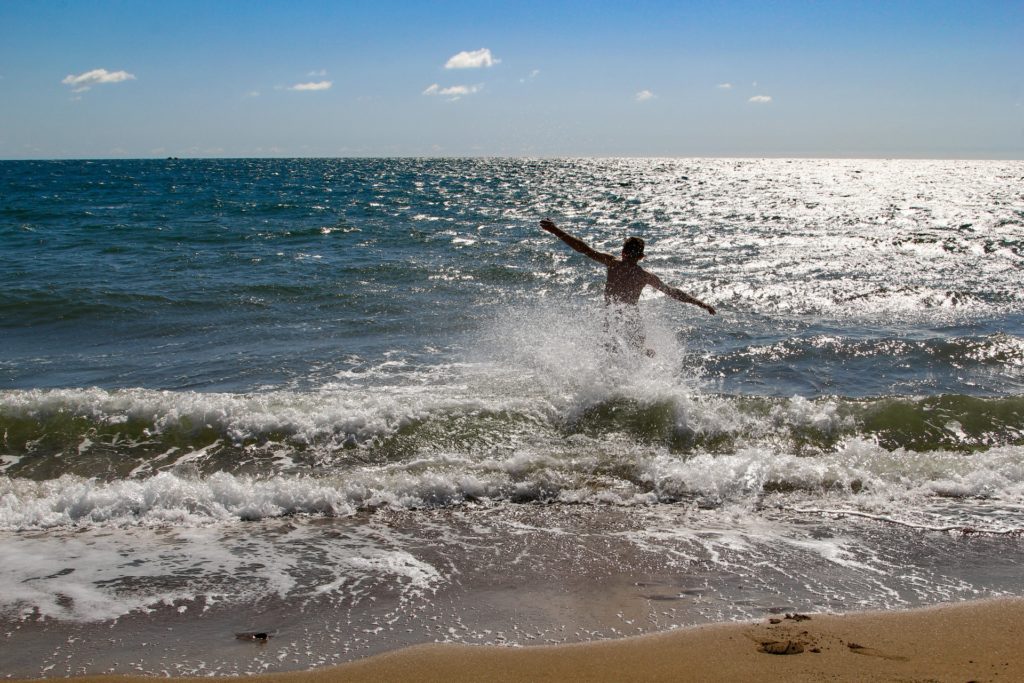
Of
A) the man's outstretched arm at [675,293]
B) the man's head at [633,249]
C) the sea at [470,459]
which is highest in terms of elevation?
the man's head at [633,249]

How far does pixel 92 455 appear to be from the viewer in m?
7.12

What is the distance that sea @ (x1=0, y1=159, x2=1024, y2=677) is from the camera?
169 inches

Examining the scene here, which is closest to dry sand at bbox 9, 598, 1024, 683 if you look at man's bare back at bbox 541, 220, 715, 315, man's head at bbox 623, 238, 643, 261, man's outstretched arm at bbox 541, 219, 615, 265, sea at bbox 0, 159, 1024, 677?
sea at bbox 0, 159, 1024, 677

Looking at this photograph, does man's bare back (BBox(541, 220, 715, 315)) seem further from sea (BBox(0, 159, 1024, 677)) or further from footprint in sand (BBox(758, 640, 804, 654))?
footprint in sand (BBox(758, 640, 804, 654))

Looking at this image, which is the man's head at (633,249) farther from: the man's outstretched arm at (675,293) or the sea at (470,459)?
the sea at (470,459)

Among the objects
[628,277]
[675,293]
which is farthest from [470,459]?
[628,277]

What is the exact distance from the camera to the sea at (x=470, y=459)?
4285 mm

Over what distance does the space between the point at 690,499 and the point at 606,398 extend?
91.3 inches

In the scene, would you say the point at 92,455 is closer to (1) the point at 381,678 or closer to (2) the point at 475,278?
(1) the point at 381,678

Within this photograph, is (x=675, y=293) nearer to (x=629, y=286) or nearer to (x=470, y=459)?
(x=629, y=286)

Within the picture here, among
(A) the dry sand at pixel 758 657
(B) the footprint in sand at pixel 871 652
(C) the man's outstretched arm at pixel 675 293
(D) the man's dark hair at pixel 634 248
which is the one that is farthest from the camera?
(D) the man's dark hair at pixel 634 248

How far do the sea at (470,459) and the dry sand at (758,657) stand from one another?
0.16 m

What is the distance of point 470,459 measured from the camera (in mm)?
6805

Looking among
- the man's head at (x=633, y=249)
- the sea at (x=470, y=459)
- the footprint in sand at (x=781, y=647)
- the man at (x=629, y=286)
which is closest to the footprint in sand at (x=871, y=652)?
the footprint in sand at (x=781, y=647)
